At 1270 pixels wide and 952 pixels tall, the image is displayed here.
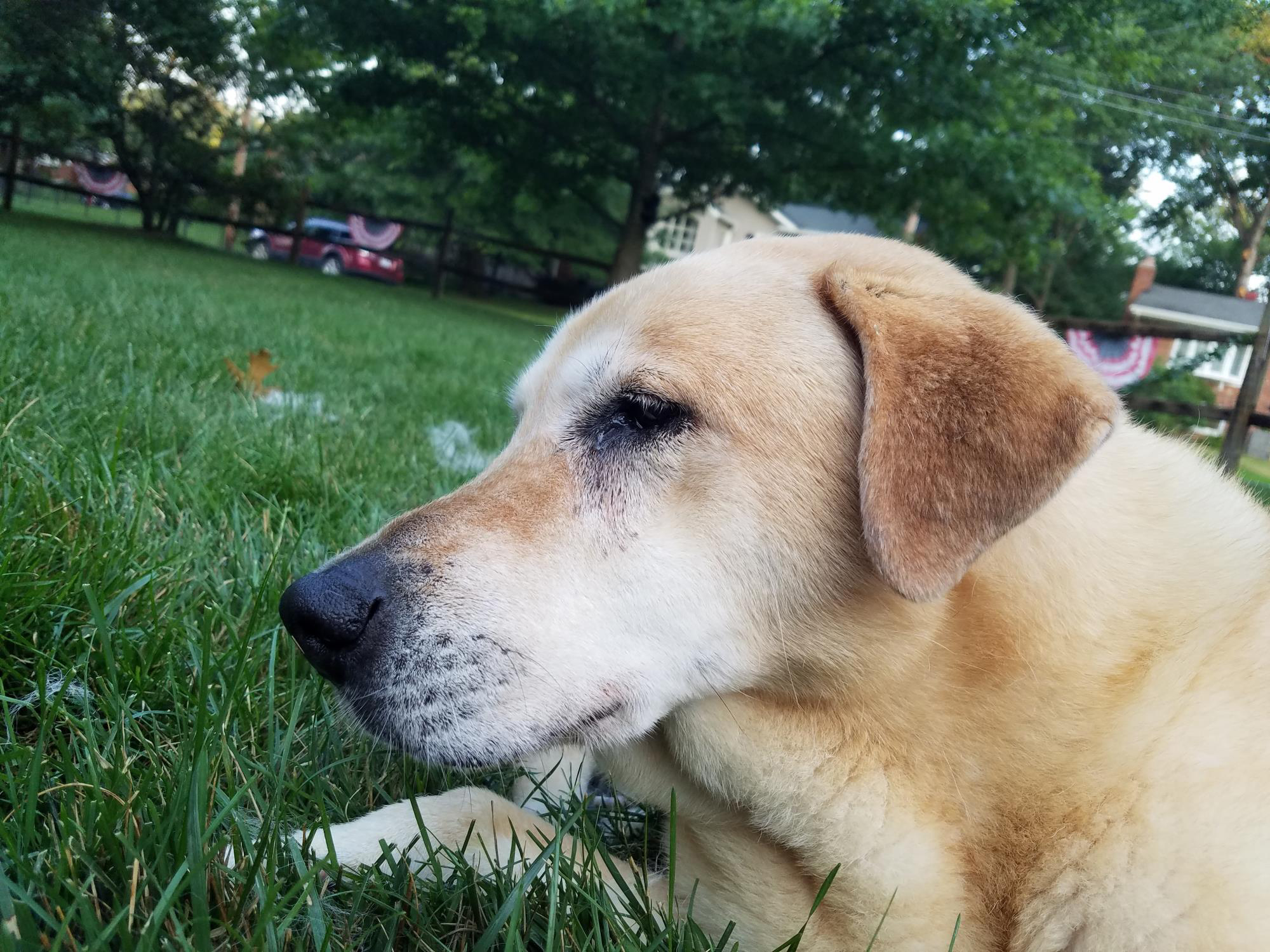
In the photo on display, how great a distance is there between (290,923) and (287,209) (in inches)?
978

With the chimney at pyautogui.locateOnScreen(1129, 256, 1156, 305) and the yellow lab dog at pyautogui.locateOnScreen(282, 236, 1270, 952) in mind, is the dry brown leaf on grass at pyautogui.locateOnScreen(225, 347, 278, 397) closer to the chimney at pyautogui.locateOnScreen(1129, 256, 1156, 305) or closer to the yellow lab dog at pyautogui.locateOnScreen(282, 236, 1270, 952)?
the yellow lab dog at pyautogui.locateOnScreen(282, 236, 1270, 952)

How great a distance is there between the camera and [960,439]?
158 centimetres

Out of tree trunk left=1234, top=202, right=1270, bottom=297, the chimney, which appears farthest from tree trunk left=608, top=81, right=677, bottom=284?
the chimney

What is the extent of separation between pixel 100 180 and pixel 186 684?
2177cm

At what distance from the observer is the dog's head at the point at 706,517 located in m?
1.56

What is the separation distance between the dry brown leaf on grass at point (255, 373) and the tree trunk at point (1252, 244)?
754cm

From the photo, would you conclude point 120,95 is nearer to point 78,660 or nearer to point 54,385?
point 54,385

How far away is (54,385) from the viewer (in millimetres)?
3691

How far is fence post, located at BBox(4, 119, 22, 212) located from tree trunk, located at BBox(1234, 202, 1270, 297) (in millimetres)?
16626

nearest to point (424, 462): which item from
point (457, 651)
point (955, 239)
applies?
point (457, 651)

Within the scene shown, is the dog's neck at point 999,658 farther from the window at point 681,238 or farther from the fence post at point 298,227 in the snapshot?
the window at point 681,238

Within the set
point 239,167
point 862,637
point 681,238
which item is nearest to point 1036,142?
point 239,167

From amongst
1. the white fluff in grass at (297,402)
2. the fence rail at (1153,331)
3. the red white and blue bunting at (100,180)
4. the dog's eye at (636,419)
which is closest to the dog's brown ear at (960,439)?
the dog's eye at (636,419)

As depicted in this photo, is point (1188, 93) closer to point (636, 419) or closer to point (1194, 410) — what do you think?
point (1194, 410)
